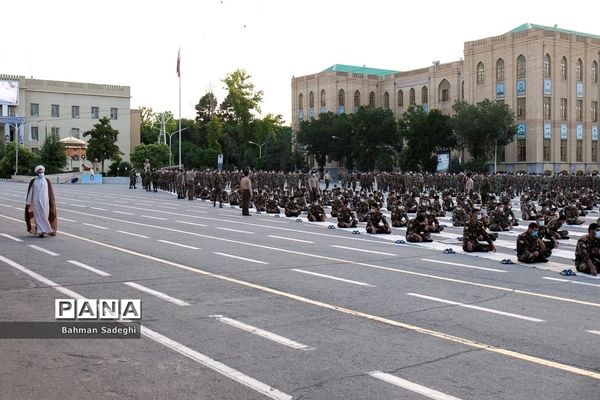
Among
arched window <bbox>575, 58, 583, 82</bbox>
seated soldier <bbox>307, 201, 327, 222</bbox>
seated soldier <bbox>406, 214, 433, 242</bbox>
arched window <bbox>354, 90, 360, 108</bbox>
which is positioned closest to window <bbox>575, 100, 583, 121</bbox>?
arched window <bbox>575, 58, 583, 82</bbox>

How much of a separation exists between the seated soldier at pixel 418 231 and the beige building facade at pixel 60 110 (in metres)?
71.5

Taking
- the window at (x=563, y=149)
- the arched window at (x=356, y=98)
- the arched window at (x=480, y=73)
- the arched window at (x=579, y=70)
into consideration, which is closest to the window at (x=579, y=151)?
the window at (x=563, y=149)

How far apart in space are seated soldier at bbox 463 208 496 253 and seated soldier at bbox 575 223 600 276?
116 inches

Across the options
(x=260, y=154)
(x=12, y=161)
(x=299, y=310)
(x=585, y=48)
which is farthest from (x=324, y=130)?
(x=299, y=310)

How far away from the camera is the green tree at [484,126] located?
204 feet

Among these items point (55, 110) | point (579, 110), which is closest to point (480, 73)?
point (579, 110)

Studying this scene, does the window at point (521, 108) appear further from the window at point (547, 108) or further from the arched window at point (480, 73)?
the arched window at point (480, 73)

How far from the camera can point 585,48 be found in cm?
6838

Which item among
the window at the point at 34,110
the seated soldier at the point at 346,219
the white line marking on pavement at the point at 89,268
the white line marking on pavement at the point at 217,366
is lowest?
the white line marking on pavement at the point at 217,366

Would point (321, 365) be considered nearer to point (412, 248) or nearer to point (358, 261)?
point (358, 261)

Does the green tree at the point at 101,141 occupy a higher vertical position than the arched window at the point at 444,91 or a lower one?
lower

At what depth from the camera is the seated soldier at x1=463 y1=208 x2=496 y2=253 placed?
53.5ft

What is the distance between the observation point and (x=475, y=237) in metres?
16.4

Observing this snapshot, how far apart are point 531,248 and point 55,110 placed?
84581mm
